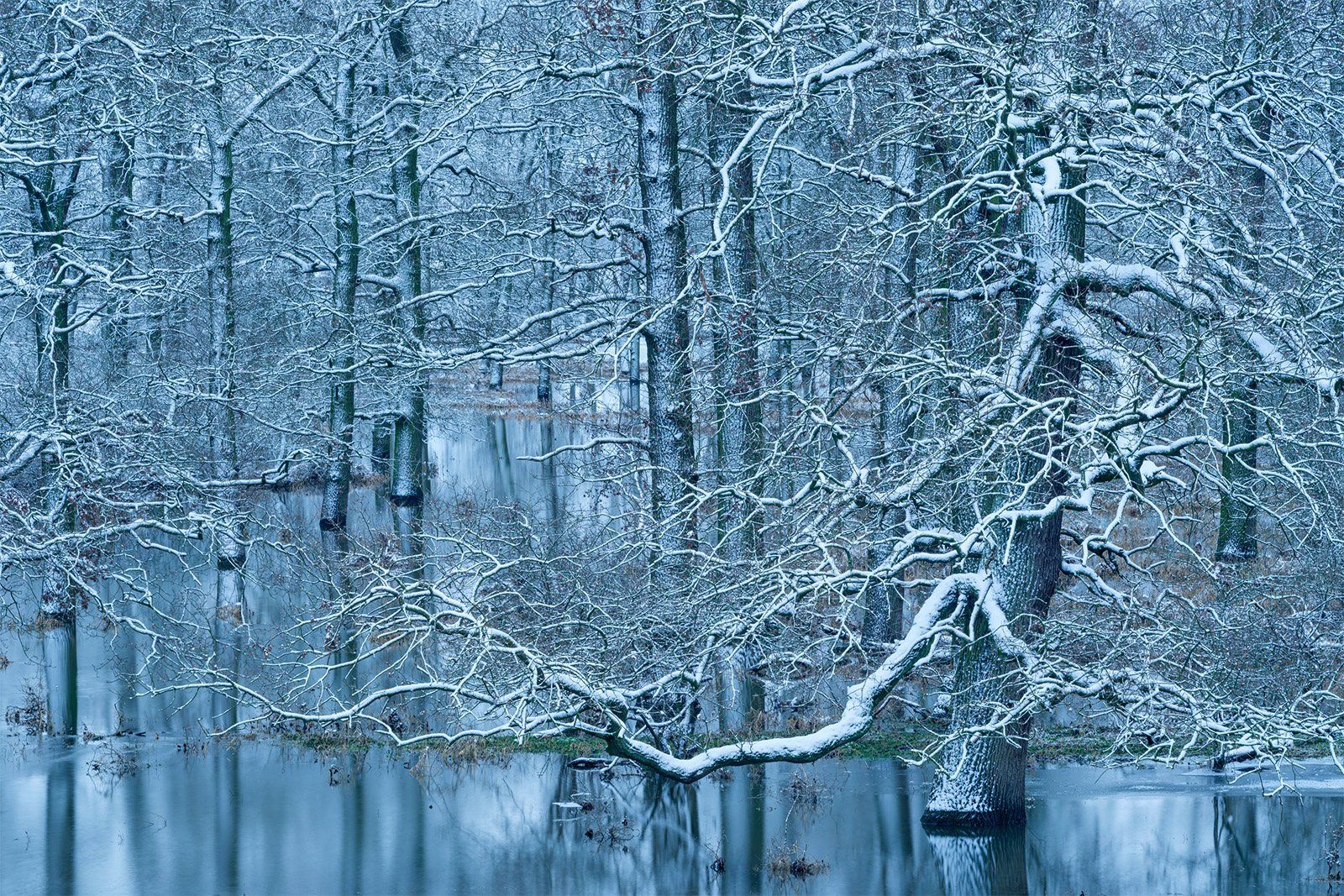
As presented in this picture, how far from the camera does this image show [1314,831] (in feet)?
39.8

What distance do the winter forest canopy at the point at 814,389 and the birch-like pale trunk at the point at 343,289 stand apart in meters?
0.24

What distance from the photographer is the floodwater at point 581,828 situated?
11.5 metres

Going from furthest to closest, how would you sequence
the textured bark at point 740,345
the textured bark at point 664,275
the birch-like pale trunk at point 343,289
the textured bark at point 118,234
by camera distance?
1. the birch-like pale trunk at point 343,289
2. the textured bark at point 118,234
3. the textured bark at point 664,275
4. the textured bark at point 740,345

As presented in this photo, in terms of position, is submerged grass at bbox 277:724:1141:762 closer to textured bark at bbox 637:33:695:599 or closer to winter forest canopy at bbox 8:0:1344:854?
winter forest canopy at bbox 8:0:1344:854

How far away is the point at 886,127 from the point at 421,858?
8.13 metres

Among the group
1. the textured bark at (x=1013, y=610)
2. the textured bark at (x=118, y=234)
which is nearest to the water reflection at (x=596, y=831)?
the textured bark at (x=1013, y=610)

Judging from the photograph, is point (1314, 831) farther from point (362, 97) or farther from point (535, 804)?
point (362, 97)

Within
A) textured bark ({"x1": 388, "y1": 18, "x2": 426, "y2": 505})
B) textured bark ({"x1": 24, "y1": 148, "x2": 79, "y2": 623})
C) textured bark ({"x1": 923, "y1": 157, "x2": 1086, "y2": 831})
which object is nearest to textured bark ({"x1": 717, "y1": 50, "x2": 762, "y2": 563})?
textured bark ({"x1": 923, "y1": 157, "x2": 1086, "y2": 831})

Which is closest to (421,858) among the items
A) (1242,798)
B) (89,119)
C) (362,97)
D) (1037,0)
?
(1242,798)

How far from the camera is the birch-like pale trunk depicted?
23984mm

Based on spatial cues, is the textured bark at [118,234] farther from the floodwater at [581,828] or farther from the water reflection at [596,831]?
the water reflection at [596,831]

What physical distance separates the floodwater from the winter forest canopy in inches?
24.6

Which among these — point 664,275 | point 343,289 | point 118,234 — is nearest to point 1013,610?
point 664,275

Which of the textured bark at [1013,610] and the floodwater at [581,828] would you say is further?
the floodwater at [581,828]
